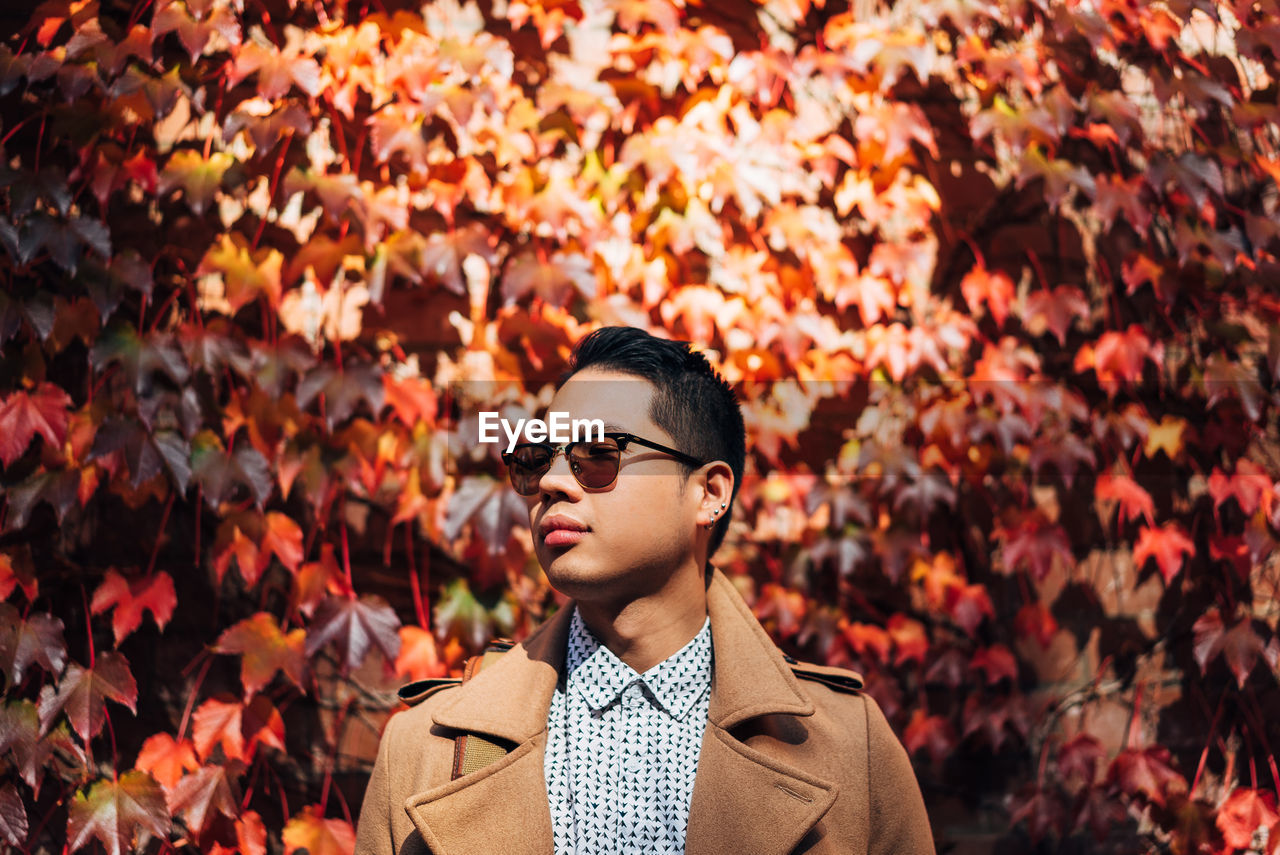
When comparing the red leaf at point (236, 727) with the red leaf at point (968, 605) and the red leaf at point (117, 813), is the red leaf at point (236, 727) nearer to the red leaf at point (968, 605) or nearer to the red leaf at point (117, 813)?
the red leaf at point (117, 813)

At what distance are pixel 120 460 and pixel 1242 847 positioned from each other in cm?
322

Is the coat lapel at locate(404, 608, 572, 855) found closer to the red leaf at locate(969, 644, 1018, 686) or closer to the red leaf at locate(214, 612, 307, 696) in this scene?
the red leaf at locate(214, 612, 307, 696)

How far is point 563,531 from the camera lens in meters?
1.52

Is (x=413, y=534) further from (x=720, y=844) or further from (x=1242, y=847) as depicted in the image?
(x=1242, y=847)

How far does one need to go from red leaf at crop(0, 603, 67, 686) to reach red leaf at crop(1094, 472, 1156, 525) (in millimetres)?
2833

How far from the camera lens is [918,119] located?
109 inches

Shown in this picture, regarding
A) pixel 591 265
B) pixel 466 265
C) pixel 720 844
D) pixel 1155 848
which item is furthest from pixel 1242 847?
pixel 466 265

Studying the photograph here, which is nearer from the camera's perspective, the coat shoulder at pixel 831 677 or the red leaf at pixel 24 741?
the coat shoulder at pixel 831 677

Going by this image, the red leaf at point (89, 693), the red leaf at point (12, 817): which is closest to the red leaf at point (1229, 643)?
the red leaf at point (89, 693)

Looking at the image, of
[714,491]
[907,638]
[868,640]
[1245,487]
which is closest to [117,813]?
[714,491]

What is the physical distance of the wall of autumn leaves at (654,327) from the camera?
8.05ft

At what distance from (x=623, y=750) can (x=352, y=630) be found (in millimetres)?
1083

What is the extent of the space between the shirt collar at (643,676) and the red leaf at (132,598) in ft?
4.37

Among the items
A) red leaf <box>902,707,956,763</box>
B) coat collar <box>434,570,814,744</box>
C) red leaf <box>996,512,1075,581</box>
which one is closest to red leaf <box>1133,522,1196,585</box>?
red leaf <box>996,512,1075,581</box>
